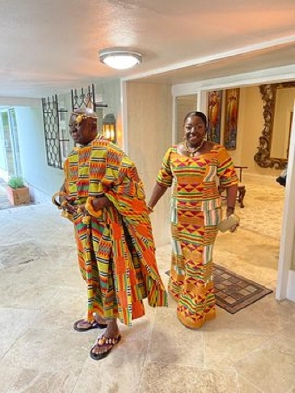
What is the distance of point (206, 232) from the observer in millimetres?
1972

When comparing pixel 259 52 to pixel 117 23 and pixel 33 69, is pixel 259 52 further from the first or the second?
pixel 33 69

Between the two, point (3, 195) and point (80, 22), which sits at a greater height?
point (80, 22)

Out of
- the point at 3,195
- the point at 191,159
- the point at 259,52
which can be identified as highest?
the point at 259,52

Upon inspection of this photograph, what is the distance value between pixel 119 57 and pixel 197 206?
1.08 meters

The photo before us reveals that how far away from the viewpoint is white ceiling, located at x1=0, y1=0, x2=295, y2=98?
3.92 feet

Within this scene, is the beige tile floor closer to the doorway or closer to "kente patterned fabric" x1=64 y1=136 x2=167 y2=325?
"kente patterned fabric" x1=64 y1=136 x2=167 y2=325

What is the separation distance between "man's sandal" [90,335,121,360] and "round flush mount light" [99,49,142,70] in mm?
1794

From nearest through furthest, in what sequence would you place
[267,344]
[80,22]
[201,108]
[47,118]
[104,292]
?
[80,22] → [104,292] → [267,344] → [201,108] → [47,118]

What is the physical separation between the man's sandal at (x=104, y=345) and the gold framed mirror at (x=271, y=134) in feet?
18.8

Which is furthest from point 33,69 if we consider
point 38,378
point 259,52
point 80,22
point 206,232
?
point 38,378

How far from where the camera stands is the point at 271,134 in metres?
6.61

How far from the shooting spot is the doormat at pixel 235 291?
2.38m

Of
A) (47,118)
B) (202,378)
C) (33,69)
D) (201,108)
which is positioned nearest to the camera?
(202,378)

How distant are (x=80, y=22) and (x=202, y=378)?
6.38ft
